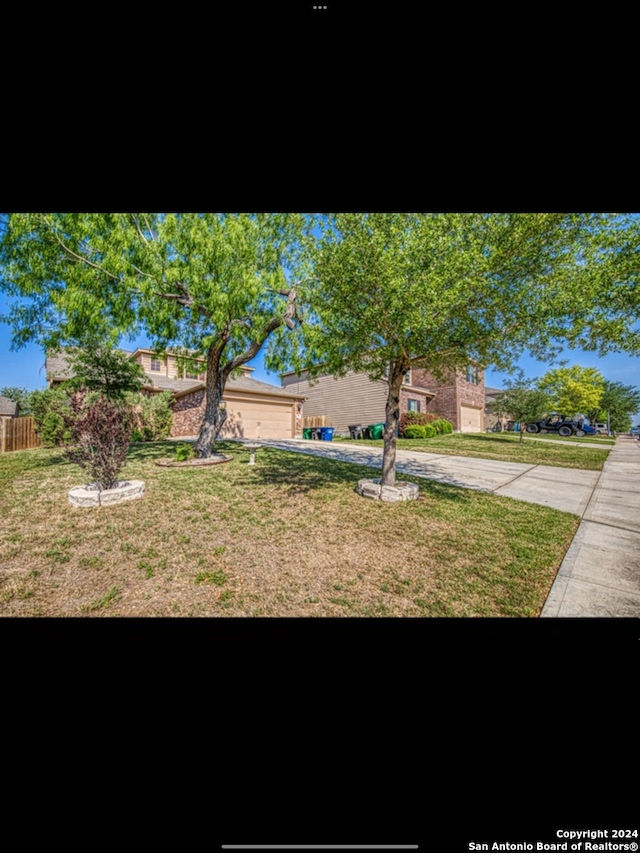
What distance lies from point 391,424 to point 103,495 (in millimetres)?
4164

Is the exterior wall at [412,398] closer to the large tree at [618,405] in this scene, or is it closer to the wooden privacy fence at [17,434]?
the large tree at [618,405]

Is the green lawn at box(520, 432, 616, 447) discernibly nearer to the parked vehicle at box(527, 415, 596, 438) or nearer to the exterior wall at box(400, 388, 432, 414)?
the parked vehicle at box(527, 415, 596, 438)

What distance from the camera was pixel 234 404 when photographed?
1374cm

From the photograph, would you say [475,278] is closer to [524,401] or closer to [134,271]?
[134,271]

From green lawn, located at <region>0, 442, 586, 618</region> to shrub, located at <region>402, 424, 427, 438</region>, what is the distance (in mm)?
8666

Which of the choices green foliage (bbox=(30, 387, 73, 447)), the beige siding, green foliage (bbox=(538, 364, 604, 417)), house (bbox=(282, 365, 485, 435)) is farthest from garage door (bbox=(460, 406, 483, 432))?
green foliage (bbox=(30, 387, 73, 447))

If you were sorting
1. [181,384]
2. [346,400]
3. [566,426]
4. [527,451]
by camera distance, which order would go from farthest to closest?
[346,400] < [181,384] < [566,426] < [527,451]

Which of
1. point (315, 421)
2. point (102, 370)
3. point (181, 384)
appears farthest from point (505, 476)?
point (181, 384)

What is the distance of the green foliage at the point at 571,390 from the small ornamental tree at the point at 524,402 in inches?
11.7
